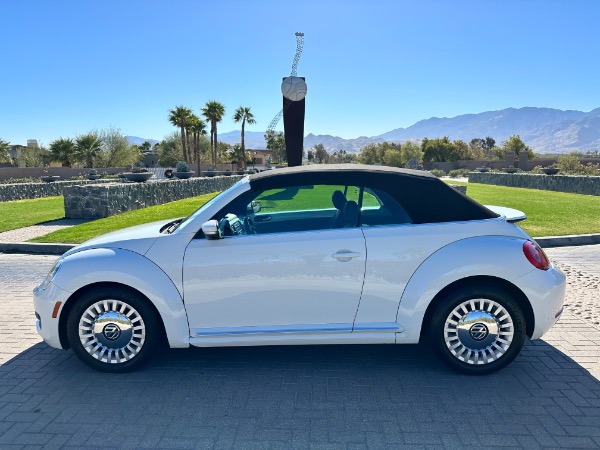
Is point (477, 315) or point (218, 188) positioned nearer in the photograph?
point (477, 315)

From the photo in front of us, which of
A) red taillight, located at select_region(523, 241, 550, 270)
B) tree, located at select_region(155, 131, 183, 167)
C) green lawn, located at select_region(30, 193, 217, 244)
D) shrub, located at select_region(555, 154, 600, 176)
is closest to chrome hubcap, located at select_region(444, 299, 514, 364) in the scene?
red taillight, located at select_region(523, 241, 550, 270)

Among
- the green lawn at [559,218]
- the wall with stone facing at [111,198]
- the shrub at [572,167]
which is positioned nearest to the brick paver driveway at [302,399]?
the green lawn at [559,218]

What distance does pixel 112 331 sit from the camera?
143 inches

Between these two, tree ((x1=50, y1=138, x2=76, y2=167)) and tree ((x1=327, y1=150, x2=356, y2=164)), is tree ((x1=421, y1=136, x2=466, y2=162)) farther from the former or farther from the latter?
tree ((x1=50, y1=138, x2=76, y2=167))

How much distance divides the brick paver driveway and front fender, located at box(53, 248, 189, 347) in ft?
1.54

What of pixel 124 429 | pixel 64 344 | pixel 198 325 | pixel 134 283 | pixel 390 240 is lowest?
pixel 124 429

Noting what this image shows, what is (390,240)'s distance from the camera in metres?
3.48

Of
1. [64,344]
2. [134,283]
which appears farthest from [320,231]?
[64,344]

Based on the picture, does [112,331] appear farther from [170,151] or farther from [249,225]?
[170,151]

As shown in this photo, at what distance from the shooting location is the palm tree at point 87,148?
5647 cm

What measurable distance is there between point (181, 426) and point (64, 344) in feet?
4.85

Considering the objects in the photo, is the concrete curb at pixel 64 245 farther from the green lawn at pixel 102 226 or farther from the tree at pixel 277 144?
the tree at pixel 277 144

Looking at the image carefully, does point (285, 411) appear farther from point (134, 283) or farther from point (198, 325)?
point (134, 283)

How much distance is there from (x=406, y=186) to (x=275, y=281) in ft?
4.46
